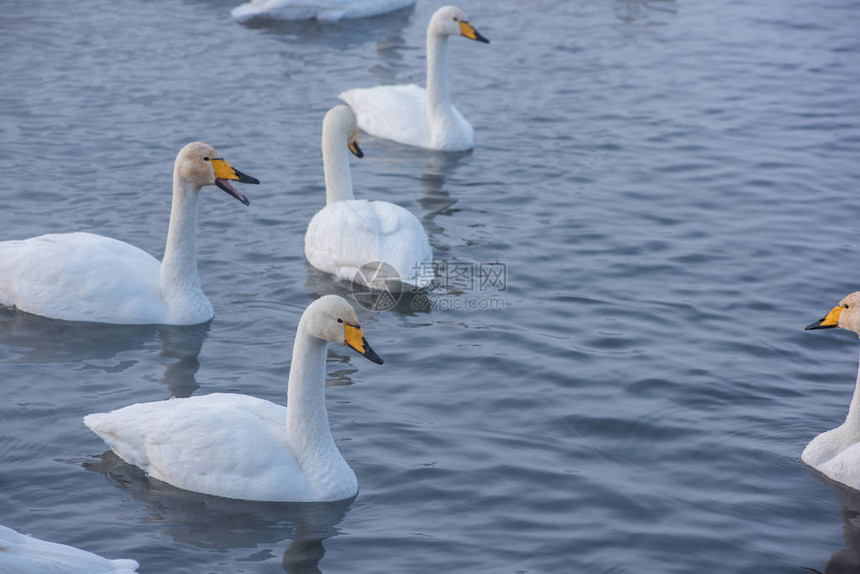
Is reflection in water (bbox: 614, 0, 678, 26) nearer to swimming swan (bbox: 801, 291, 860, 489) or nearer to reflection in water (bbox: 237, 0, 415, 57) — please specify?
reflection in water (bbox: 237, 0, 415, 57)

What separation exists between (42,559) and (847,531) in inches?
182

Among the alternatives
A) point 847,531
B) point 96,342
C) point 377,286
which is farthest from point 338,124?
point 847,531

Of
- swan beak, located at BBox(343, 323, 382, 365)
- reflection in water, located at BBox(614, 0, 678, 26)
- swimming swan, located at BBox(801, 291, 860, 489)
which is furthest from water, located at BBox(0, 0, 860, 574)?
swan beak, located at BBox(343, 323, 382, 365)

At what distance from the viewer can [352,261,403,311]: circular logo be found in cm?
1022

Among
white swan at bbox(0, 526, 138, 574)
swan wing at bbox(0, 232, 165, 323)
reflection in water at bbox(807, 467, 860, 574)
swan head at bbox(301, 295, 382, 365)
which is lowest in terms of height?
reflection in water at bbox(807, 467, 860, 574)

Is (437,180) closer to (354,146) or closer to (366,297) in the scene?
(354,146)

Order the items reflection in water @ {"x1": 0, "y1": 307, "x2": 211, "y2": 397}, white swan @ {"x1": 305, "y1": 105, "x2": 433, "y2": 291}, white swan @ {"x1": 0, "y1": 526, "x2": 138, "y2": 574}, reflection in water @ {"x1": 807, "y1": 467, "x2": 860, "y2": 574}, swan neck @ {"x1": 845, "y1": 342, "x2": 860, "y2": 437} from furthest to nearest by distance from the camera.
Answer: white swan @ {"x1": 305, "y1": 105, "x2": 433, "y2": 291}
reflection in water @ {"x1": 0, "y1": 307, "x2": 211, "y2": 397}
swan neck @ {"x1": 845, "y1": 342, "x2": 860, "y2": 437}
reflection in water @ {"x1": 807, "y1": 467, "x2": 860, "y2": 574}
white swan @ {"x1": 0, "y1": 526, "x2": 138, "y2": 574}

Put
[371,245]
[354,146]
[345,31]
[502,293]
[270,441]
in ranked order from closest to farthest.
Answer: [270,441], [371,245], [502,293], [354,146], [345,31]

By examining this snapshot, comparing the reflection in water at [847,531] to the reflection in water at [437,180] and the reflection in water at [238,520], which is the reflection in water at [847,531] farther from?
the reflection in water at [437,180]

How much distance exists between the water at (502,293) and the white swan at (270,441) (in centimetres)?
14

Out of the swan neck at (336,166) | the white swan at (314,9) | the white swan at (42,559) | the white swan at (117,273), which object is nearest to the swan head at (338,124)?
the swan neck at (336,166)

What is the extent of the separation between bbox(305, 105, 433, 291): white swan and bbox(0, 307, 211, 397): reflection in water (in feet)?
4.83
